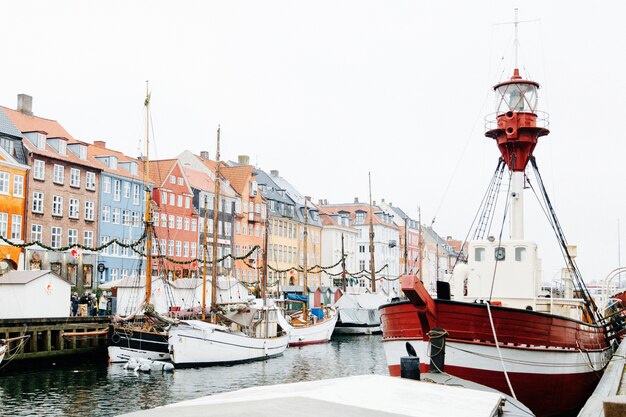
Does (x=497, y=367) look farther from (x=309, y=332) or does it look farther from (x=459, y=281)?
(x=309, y=332)

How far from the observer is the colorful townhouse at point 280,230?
303ft

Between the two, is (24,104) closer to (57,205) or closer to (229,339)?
(57,205)

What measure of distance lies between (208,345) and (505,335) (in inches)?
947

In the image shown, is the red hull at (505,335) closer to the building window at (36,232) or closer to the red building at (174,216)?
the building window at (36,232)

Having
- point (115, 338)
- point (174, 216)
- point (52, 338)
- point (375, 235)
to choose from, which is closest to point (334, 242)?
point (375, 235)

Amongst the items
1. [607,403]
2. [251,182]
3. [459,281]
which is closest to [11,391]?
[459,281]

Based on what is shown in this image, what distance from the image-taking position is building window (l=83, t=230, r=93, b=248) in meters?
62.5

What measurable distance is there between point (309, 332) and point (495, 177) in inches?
1310

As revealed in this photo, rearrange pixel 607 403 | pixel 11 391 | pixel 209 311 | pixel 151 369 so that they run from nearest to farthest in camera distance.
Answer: pixel 607 403 < pixel 11 391 < pixel 151 369 < pixel 209 311

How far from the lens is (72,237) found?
61.0m

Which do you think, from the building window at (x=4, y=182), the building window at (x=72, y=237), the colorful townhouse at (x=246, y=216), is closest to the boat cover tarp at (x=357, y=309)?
the colorful townhouse at (x=246, y=216)

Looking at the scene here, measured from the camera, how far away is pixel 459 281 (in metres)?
19.8

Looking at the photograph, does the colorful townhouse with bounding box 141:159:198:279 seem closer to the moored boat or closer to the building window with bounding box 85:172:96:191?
the building window with bounding box 85:172:96:191

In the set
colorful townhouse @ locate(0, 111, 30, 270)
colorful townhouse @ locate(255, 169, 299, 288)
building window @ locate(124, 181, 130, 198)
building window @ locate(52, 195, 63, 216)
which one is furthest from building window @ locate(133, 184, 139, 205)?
colorful townhouse @ locate(255, 169, 299, 288)
